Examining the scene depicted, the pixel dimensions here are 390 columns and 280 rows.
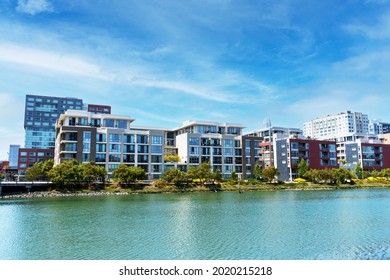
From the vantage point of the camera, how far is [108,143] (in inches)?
2933

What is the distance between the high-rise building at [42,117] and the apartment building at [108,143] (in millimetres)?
58956

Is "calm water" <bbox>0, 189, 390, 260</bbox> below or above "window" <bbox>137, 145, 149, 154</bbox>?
below

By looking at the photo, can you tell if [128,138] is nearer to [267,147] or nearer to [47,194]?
[47,194]

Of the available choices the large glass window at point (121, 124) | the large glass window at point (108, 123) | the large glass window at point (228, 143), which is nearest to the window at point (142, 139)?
the large glass window at point (121, 124)

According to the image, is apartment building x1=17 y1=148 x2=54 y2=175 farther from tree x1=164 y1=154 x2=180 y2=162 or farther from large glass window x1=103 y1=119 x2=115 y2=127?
tree x1=164 y1=154 x2=180 y2=162

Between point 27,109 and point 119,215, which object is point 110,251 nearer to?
point 119,215

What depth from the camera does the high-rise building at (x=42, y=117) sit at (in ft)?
441

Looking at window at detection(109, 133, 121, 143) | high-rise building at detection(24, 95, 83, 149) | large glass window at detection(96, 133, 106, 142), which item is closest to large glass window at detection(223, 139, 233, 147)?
window at detection(109, 133, 121, 143)

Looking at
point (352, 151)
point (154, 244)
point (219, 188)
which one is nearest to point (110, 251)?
point (154, 244)

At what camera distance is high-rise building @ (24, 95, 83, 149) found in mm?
134500

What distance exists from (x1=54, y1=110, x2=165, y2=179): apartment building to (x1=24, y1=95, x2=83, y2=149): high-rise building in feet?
193

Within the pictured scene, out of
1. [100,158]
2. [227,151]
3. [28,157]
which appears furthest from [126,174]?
[28,157]

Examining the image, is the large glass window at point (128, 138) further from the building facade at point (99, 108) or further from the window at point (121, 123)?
the building facade at point (99, 108)

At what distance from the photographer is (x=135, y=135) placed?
77812 millimetres
